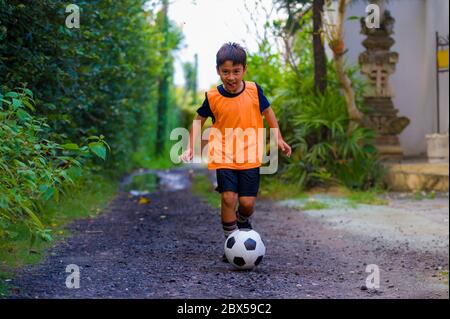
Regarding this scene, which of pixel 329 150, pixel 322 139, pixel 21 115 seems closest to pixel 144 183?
pixel 322 139

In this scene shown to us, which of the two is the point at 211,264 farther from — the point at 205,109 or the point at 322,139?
the point at 322,139

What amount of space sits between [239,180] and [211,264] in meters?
0.68

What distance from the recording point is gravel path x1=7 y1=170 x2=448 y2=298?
515cm

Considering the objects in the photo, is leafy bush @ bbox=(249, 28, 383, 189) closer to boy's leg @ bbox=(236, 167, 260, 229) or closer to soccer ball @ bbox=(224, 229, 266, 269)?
boy's leg @ bbox=(236, 167, 260, 229)

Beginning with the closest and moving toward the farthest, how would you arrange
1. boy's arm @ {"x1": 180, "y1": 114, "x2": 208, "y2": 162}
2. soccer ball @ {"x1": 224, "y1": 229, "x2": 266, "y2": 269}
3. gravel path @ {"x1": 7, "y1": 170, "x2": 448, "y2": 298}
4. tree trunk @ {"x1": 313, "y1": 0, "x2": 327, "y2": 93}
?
gravel path @ {"x1": 7, "y1": 170, "x2": 448, "y2": 298}, soccer ball @ {"x1": 224, "y1": 229, "x2": 266, "y2": 269}, boy's arm @ {"x1": 180, "y1": 114, "x2": 208, "y2": 162}, tree trunk @ {"x1": 313, "y1": 0, "x2": 327, "y2": 93}

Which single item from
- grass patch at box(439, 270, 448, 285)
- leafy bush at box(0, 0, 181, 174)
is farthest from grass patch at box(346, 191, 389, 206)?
grass patch at box(439, 270, 448, 285)

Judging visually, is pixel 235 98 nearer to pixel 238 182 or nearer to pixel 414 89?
pixel 238 182

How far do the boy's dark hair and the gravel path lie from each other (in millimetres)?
1539

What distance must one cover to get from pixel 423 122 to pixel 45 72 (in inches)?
413

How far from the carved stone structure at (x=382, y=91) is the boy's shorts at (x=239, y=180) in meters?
7.43

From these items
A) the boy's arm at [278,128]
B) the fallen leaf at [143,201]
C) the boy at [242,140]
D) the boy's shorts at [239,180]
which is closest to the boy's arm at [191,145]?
the boy at [242,140]

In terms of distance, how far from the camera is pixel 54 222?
8.20 metres

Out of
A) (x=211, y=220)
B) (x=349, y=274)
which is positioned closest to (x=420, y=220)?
(x=211, y=220)

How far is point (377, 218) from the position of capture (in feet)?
31.4
